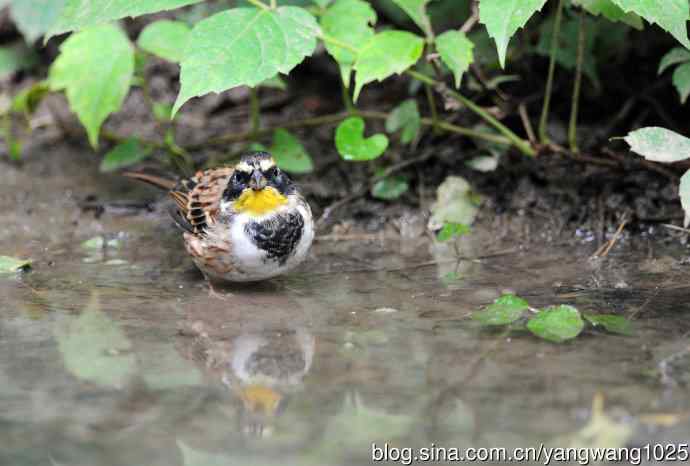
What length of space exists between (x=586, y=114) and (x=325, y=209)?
193 cm

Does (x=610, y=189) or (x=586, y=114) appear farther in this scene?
(x=586, y=114)

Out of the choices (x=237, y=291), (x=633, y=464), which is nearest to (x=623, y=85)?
(x=237, y=291)

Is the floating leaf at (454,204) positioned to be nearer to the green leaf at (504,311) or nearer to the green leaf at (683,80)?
the green leaf at (683,80)

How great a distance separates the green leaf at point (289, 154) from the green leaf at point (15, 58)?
9.19ft

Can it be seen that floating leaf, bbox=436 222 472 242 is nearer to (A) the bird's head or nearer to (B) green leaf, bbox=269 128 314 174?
(A) the bird's head

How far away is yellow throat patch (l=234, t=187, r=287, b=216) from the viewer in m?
4.92

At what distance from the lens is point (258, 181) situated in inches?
190

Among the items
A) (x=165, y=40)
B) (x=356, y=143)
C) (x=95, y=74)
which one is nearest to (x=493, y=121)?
A: (x=356, y=143)

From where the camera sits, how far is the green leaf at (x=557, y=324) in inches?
150

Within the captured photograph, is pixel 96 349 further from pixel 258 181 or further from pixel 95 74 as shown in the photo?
pixel 95 74

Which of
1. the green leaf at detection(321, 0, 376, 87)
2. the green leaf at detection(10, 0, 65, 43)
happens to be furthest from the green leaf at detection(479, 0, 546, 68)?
the green leaf at detection(10, 0, 65, 43)

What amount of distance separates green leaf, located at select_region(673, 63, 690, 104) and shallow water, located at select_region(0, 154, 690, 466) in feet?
2.88

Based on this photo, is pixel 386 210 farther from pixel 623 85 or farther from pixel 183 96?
pixel 183 96

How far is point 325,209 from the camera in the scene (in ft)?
20.0
